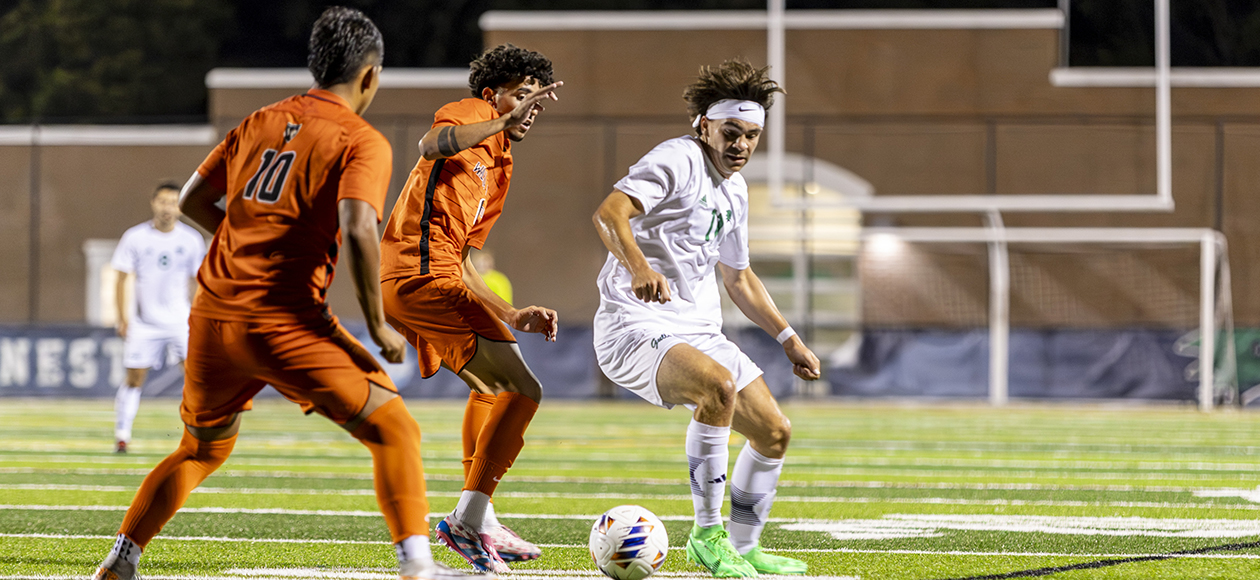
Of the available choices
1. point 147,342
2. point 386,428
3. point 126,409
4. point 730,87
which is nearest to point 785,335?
point 730,87

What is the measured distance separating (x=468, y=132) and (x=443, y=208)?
0.52m

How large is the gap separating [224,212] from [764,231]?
15.0m

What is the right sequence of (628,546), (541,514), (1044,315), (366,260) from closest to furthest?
(366,260) < (628,546) < (541,514) < (1044,315)

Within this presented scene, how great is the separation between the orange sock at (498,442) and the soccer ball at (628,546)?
42 centimetres

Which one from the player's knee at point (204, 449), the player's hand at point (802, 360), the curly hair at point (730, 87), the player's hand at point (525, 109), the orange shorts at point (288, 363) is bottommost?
the player's knee at point (204, 449)

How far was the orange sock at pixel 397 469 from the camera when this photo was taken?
367cm

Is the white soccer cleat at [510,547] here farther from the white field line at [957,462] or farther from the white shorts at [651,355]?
the white field line at [957,462]

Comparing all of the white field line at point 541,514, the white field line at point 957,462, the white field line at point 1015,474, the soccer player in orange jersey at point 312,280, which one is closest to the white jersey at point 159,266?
the white field line at point 957,462

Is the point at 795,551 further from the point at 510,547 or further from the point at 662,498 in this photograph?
the point at 662,498

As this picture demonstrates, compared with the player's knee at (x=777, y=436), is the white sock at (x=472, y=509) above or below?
below

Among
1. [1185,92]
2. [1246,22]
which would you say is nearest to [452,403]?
[1185,92]

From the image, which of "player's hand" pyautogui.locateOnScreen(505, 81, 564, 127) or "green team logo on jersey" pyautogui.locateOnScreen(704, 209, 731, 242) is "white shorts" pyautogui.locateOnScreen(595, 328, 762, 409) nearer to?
"green team logo on jersey" pyautogui.locateOnScreen(704, 209, 731, 242)

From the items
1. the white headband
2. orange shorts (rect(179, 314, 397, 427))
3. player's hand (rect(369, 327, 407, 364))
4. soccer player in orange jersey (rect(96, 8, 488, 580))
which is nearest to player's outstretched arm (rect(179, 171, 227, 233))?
soccer player in orange jersey (rect(96, 8, 488, 580))

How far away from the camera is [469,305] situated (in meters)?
4.85
